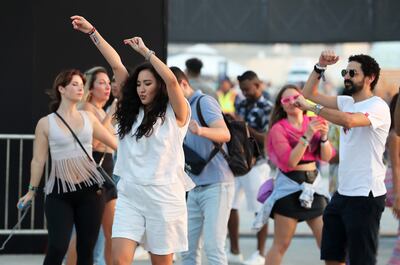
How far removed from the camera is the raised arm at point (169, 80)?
249 inches

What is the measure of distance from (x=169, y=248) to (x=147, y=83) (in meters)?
1.09

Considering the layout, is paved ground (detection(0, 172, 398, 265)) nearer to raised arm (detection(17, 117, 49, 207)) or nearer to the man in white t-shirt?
raised arm (detection(17, 117, 49, 207))

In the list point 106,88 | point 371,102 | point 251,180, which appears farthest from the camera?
point 251,180

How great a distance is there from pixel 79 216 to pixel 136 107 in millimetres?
1516

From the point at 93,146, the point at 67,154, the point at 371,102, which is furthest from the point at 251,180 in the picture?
the point at 371,102

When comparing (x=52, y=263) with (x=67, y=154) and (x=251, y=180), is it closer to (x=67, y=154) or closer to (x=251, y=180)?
(x=67, y=154)

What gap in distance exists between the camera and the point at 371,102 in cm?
694

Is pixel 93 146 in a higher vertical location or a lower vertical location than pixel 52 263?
higher

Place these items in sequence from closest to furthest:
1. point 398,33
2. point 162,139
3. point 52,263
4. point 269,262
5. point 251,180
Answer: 1. point 162,139
2. point 52,263
3. point 269,262
4. point 251,180
5. point 398,33

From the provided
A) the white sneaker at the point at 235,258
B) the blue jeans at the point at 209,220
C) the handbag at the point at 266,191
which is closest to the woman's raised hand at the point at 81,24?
the blue jeans at the point at 209,220

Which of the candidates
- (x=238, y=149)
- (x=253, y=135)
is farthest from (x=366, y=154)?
(x=253, y=135)

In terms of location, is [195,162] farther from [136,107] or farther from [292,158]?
[136,107]

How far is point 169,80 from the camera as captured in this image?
6336mm

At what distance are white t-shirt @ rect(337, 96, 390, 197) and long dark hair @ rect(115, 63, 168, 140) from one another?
140cm
